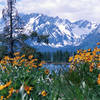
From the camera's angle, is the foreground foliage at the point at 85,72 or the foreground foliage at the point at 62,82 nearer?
the foreground foliage at the point at 62,82

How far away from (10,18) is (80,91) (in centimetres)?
1361

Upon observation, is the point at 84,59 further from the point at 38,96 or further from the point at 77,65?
the point at 38,96

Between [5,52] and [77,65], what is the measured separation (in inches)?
439

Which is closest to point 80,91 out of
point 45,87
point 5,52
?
point 45,87

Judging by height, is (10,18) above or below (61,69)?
above

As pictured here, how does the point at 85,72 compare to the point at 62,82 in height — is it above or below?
above

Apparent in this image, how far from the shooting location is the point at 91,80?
279 cm

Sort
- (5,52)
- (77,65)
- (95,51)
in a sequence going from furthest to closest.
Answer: (5,52) → (77,65) → (95,51)

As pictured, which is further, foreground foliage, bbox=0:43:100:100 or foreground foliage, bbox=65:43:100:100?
foreground foliage, bbox=65:43:100:100

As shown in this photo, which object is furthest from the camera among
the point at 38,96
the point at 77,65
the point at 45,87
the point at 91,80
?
the point at 77,65

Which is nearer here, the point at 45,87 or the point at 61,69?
the point at 45,87

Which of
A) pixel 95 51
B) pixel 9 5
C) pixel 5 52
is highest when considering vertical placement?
pixel 9 5

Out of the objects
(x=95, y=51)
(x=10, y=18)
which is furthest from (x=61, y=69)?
(x=10, y=18)

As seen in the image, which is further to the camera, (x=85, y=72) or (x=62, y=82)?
(x=85, y=72)
